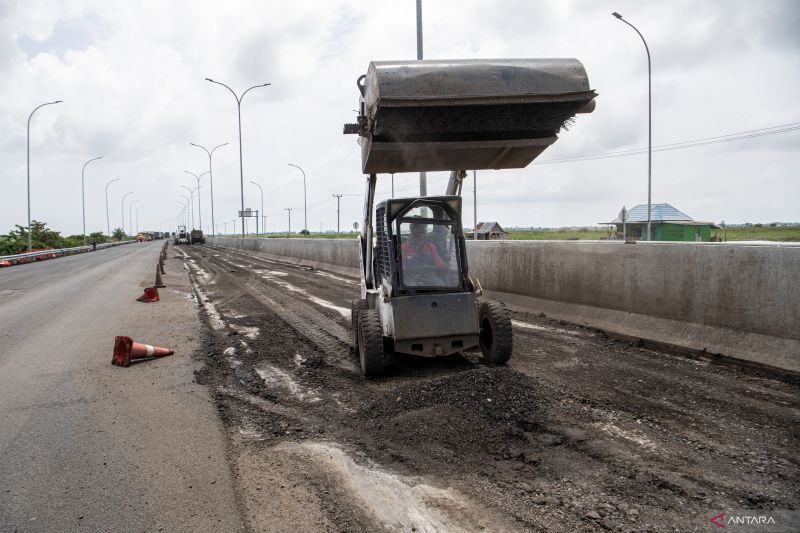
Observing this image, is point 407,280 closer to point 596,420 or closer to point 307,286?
point 596,420

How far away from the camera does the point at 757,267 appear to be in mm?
6207

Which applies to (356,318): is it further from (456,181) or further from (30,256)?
(30,256)

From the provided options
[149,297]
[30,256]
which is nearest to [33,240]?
[30,256]

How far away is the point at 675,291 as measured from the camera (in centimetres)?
717

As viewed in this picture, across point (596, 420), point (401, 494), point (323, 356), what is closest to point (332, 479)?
point (401, 494)

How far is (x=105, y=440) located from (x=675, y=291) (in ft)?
22.1

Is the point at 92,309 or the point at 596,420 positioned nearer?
the point at 596,420

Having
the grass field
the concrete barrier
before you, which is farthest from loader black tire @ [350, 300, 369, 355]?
the grass field

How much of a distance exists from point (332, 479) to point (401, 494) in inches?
20.3

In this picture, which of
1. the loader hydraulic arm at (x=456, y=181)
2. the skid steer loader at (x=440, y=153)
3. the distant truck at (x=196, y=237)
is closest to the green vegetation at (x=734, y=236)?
the distant truck at (x=196, y=237)

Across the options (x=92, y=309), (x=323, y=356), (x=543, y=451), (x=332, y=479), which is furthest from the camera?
(x=92, y=309)

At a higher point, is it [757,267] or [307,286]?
[757,267]

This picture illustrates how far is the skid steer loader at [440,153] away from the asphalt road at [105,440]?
2.22 m

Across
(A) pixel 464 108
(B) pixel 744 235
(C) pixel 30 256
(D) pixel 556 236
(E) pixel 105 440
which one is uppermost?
(A) pixel 464 108
